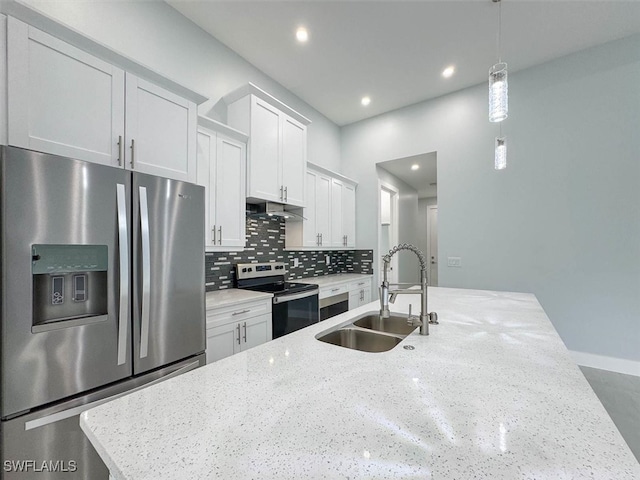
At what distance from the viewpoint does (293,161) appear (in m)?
3.16

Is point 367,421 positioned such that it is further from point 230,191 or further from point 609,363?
point 609,363

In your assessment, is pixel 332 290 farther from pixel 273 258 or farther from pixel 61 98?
pixel 61 98

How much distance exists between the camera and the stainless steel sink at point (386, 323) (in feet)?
5.13

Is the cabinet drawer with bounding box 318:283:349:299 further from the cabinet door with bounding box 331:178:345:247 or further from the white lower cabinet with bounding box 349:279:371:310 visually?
the cabinet door with bounding box 331:178:345:247

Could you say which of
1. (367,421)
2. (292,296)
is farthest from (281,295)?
(367,421)

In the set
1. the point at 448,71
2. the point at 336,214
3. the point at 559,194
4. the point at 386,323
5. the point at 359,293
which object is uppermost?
the point at 448,71

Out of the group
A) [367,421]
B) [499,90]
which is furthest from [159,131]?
[499,90]

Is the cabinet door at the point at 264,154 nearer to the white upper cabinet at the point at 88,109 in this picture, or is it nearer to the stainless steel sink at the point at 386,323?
the white upper cabinet at the point at 88,109

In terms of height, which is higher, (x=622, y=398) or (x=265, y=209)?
(x=265, y=209)

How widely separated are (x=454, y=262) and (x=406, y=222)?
229cm

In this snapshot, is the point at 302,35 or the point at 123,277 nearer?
the point at 123,277

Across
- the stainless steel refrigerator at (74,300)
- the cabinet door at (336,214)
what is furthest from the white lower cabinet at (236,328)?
the cabinet door at (336,214)

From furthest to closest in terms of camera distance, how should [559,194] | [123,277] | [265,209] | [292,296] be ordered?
[559,194] < [265,209] < [292,296] < [123,277]

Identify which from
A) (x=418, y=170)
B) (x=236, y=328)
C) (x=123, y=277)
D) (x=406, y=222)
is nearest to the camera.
Result: (x=123, y=277)
